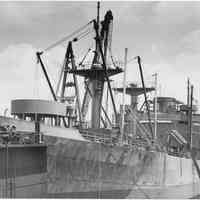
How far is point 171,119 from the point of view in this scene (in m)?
49.4

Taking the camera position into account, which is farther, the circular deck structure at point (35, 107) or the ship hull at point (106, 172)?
the circular deck structure at point (35, 107)

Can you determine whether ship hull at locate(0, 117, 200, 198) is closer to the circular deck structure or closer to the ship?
the ship

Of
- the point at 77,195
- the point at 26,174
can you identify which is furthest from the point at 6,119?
the point at 77,195

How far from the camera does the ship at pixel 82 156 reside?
62.0 ft

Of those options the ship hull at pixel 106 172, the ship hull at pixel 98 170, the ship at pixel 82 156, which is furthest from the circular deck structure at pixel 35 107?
the ship hull at pixel 106 172

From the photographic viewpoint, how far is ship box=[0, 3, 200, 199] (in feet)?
62.0

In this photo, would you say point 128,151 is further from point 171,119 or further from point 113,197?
point 171,119

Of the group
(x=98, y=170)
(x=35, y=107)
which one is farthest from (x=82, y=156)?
(x=35, y=107)

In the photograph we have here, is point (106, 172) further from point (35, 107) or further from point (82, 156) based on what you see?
point (35, 107)

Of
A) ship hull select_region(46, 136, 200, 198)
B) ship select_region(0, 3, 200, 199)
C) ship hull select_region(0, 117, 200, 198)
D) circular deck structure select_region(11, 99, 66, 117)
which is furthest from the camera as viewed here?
circular deck structure select_region(11, 99, 66, 117)

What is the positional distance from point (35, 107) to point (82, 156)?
525 cm

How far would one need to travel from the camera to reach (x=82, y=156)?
22.6m

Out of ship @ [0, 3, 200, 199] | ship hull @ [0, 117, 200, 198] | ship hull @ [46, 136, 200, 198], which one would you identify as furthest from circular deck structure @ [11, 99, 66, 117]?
ship hull @ [46, 136, 200, 198]

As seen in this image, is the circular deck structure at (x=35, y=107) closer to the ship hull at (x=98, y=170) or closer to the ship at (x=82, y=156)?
the ship at (x=82, y=156)
